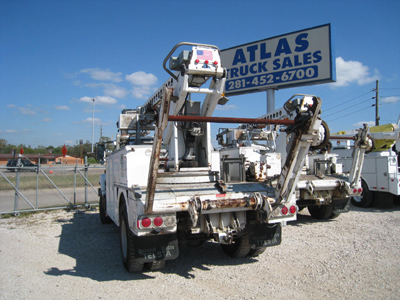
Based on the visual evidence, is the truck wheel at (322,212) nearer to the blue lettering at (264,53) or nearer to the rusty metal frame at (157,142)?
the rusty metal frame at (157,142)

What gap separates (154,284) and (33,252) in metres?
3.22

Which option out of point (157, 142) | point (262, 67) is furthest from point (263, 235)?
point (262, 67)

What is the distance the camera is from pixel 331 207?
867 cm

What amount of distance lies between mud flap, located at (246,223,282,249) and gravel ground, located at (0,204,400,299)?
0.45m

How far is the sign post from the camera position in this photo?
575 inches

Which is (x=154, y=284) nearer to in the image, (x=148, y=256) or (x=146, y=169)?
(x=148, y=256)

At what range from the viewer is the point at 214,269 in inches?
199

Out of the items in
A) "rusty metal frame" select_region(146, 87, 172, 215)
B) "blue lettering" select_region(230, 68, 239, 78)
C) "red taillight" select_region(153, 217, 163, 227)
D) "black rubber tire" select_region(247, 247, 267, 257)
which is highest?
"blue lettering" select_region(230, 68, 239, 78)

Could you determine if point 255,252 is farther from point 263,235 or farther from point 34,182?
point 34,182

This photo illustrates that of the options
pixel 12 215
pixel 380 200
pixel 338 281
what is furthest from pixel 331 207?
pixel 12 215

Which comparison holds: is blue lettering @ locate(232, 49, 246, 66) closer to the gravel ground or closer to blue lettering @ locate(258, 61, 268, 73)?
blue lettering @ locate(258, 61, 268, 73)

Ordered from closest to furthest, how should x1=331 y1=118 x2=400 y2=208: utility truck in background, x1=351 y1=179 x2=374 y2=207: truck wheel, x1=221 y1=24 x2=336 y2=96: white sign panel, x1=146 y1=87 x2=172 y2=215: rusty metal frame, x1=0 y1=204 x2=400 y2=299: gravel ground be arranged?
1. x1=146 y1=87 x2=172 y2=215: rusty metal frame
2. x1=0 y1=204 x2=400 y2=299: gravel ground
3. x1=331 y1=118 x2=400 y2=208: utility truck in background
4. x1=351 y1=179 x2=374 y2=207: truck wheel
5. x1=221 y1=24 x2=336 y2=96: white sign panel

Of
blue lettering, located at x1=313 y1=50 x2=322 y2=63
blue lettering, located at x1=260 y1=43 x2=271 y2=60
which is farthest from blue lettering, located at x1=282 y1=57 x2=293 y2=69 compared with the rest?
blue lettering, located at x1=313 y1=50 x2=322 y2=63

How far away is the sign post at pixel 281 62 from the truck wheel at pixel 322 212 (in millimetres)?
7799
